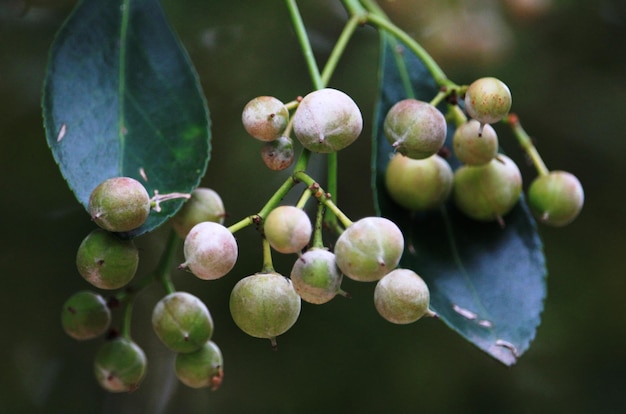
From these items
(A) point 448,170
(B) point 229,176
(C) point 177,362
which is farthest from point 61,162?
(B) point 229,176

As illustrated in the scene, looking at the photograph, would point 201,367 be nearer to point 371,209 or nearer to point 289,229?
point 289,229

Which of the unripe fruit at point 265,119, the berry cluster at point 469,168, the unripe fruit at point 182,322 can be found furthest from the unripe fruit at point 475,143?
the unripe fruit at point 182,322

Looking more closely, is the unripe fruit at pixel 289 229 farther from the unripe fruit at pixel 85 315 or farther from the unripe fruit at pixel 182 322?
the unripe fruit at pixel 85 315

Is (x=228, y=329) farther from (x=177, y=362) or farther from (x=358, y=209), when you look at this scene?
(x=177, y=362)

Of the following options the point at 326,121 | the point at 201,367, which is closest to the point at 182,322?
the point at 201,367

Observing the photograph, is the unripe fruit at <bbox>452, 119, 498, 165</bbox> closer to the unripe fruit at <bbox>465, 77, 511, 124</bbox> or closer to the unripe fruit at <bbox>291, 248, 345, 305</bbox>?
the unripe fruit at <bbox>465, 77, 511, 124</bbox>

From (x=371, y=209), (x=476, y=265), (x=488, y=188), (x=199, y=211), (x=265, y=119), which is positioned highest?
(x=265, y=119)

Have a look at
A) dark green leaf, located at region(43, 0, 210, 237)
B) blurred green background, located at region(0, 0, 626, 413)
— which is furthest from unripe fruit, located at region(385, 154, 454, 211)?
blurred green background, located at region(0, 0, 626, 413)
